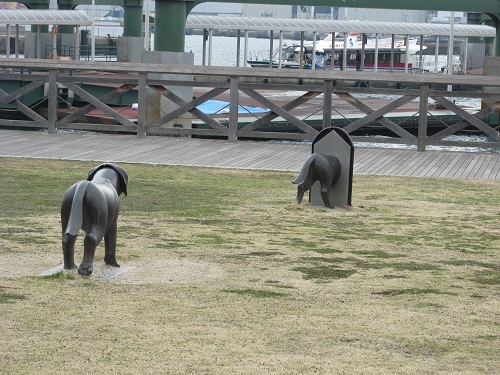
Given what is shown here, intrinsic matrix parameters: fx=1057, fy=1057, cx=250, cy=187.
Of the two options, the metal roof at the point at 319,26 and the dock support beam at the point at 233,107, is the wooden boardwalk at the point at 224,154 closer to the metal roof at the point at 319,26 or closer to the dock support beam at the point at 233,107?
the dock support beam at the point at 233,107

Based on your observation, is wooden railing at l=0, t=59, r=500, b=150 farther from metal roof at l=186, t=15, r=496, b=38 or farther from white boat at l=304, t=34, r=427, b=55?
white boat at l=304, t=34, r=427, b=55

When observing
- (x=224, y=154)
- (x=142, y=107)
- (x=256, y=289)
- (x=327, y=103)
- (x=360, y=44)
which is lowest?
(x=256, y=289)

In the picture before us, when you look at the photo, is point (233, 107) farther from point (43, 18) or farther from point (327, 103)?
point (43, 18)

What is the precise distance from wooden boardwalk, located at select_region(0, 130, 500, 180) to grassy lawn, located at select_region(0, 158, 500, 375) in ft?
10.2

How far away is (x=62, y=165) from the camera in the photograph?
15.1 meters

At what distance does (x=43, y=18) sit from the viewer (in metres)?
45.6

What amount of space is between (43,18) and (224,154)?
30.5 m

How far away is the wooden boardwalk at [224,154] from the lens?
628 inches

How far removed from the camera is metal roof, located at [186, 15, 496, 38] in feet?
176

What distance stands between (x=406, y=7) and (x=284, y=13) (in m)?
117

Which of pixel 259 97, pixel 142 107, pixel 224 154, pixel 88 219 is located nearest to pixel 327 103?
pixel 259 97

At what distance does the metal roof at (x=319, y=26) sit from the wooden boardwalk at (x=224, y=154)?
1366 inches

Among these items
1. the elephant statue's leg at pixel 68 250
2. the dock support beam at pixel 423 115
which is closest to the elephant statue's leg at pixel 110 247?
the elephant statue's leg at pixel 68 250

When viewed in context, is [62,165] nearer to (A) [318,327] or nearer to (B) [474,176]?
(B) [474,176]
